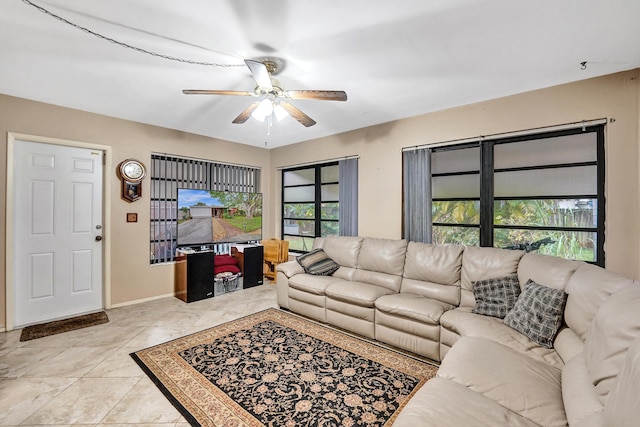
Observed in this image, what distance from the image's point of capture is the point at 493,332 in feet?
6.82

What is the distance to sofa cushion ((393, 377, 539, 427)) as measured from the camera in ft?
3.89

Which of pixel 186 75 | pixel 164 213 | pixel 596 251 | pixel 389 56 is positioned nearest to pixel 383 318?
pixel 596 251

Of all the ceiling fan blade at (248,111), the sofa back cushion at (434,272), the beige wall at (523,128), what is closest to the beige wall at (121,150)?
the ceiling fan blade at (248,111)

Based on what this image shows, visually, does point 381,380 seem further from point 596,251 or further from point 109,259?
point 109,259

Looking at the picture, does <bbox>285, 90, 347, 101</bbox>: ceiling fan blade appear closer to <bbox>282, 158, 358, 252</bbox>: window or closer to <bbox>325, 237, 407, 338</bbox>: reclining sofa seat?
<bbox>325, 237, 407, 338</bbox>: reclining sofa seat

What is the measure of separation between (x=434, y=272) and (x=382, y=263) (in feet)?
2.08

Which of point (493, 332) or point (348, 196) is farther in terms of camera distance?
point (348, 196)

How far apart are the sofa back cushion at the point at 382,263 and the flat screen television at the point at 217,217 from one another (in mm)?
2376

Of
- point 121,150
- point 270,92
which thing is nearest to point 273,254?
point 121,150

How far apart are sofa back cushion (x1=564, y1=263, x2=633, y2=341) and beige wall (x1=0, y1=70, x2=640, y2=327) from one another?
112 centimetres

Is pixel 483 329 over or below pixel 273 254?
below

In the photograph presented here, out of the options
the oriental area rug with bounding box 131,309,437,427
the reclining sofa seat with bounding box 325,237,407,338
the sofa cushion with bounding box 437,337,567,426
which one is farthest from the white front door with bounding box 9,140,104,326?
the sofa cushion with bounding box 437,337,567,426

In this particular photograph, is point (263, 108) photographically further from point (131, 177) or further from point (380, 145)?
point (131, 177)

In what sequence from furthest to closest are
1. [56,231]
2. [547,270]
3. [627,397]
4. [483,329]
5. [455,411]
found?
[56,231], [547,270], [483,329], [455,411], [627,397]
